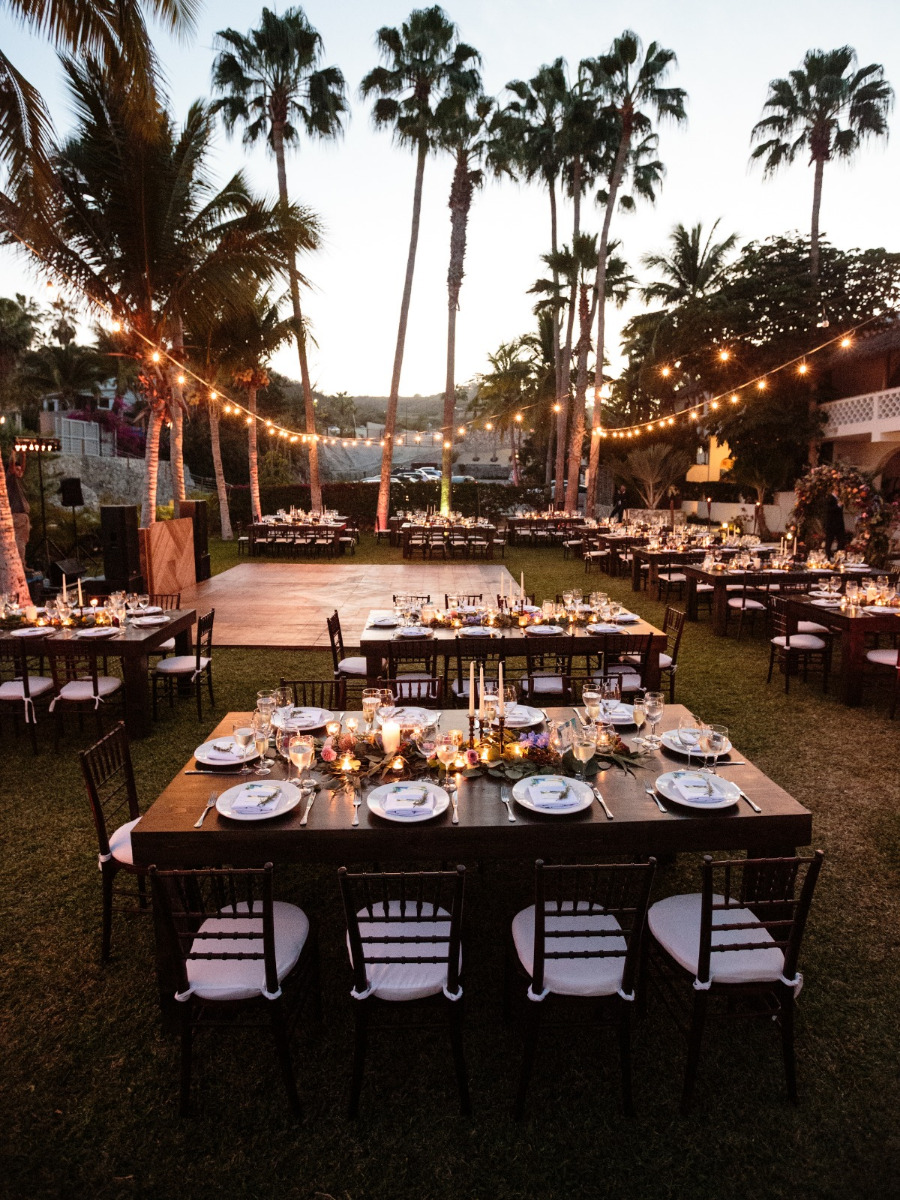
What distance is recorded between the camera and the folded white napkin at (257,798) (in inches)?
119

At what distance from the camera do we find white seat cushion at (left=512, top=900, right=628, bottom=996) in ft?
8.50

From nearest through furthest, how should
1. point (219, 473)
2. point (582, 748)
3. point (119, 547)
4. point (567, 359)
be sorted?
1. point (582, 748)
2. point (119, 547)
3. point (219, 473)
4. point (567, 359)

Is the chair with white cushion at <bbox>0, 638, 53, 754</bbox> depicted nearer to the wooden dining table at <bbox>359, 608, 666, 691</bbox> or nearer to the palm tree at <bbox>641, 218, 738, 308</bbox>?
the wooden dining table at <bbox>359, 608, 666, 691</bbox>

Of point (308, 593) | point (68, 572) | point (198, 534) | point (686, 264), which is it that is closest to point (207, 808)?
point (308, 593)

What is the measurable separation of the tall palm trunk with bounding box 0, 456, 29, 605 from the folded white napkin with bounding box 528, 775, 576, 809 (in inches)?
273

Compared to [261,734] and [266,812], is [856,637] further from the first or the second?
[266,812]

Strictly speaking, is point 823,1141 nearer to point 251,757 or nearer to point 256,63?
point 251,757

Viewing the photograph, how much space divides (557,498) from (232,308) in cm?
1689

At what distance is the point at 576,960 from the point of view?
2699mm

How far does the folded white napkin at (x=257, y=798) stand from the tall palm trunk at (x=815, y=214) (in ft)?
80.0

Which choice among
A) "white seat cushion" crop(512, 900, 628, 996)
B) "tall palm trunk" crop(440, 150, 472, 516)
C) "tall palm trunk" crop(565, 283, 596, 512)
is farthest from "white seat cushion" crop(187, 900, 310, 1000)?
"tall palm trunk" crop(565, 283, 596, 512)

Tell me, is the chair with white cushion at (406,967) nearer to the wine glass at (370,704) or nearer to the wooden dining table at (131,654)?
the wine glass at (370,704)

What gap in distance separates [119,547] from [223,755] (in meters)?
8.95

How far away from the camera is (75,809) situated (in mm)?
4953
